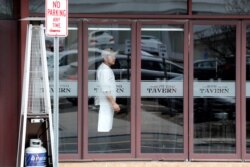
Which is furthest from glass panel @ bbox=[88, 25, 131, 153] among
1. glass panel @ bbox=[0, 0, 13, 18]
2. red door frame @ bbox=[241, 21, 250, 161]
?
red door frame @ bbox=[241, 21, 250, 161]

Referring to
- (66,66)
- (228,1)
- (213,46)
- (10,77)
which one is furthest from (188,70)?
(10,77)

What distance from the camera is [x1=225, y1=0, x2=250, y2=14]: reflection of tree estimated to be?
1126 cm

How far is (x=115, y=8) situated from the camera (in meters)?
11.1

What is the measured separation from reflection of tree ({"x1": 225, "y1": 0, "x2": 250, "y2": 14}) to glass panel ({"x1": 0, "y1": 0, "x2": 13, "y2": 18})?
3.82 metres

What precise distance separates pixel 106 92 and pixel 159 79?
0.98 meters

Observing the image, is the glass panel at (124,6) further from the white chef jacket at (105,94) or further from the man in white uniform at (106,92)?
the white chef jacket at (105,94)

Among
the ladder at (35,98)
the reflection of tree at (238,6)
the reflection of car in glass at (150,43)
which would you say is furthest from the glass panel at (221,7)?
the ladder at (35,98)

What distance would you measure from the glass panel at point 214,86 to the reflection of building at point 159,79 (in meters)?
0.02

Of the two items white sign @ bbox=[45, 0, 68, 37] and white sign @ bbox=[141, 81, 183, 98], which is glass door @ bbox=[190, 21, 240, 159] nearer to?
white sign @ bbox=[141, 81, 183, 98]

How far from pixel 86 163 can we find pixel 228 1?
3.83 metres

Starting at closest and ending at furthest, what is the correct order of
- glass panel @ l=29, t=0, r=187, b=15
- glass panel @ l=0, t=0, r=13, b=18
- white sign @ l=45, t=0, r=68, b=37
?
white sign @ l=45, t=0, r=68, b=37, glass panel @ l=0, t=0, r=13, b=18, glass panel @ l=29, t=0, r=187, b=15

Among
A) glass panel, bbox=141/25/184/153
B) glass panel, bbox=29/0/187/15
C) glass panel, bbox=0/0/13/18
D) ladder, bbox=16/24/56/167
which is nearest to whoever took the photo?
ladder, bbox=16/24/56/167

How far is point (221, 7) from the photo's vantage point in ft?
36.9

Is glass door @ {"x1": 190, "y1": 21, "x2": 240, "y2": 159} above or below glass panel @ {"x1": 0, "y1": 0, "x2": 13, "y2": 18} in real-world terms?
below
